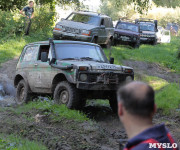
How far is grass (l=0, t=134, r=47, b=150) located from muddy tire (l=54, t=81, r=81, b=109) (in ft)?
7.53

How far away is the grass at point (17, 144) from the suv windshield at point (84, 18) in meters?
11.6

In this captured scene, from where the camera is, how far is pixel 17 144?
522cm

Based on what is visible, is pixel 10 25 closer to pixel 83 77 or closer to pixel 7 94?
pixel 7 94

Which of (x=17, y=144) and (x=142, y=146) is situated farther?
(x=17, y=144)

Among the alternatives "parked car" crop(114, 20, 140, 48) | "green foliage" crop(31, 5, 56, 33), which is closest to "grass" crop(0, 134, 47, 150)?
"green foliage" crop(31, 5, 56, 33)

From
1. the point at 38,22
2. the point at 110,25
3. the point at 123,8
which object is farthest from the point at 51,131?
the point at 123,8

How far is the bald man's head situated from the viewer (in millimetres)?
1792

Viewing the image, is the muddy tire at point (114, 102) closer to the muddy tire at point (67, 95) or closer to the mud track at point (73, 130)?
the mud track at point (73, 130)

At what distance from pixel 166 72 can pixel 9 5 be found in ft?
39.2

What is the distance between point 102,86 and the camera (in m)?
7.78

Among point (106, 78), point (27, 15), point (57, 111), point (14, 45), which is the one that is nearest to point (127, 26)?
point (27, 15)

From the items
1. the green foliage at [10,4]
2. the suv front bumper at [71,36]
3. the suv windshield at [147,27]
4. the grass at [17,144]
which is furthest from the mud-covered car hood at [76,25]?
the suv windshield at [147,27]

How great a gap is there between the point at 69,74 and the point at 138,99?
6149 mm

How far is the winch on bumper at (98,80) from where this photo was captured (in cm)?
764
